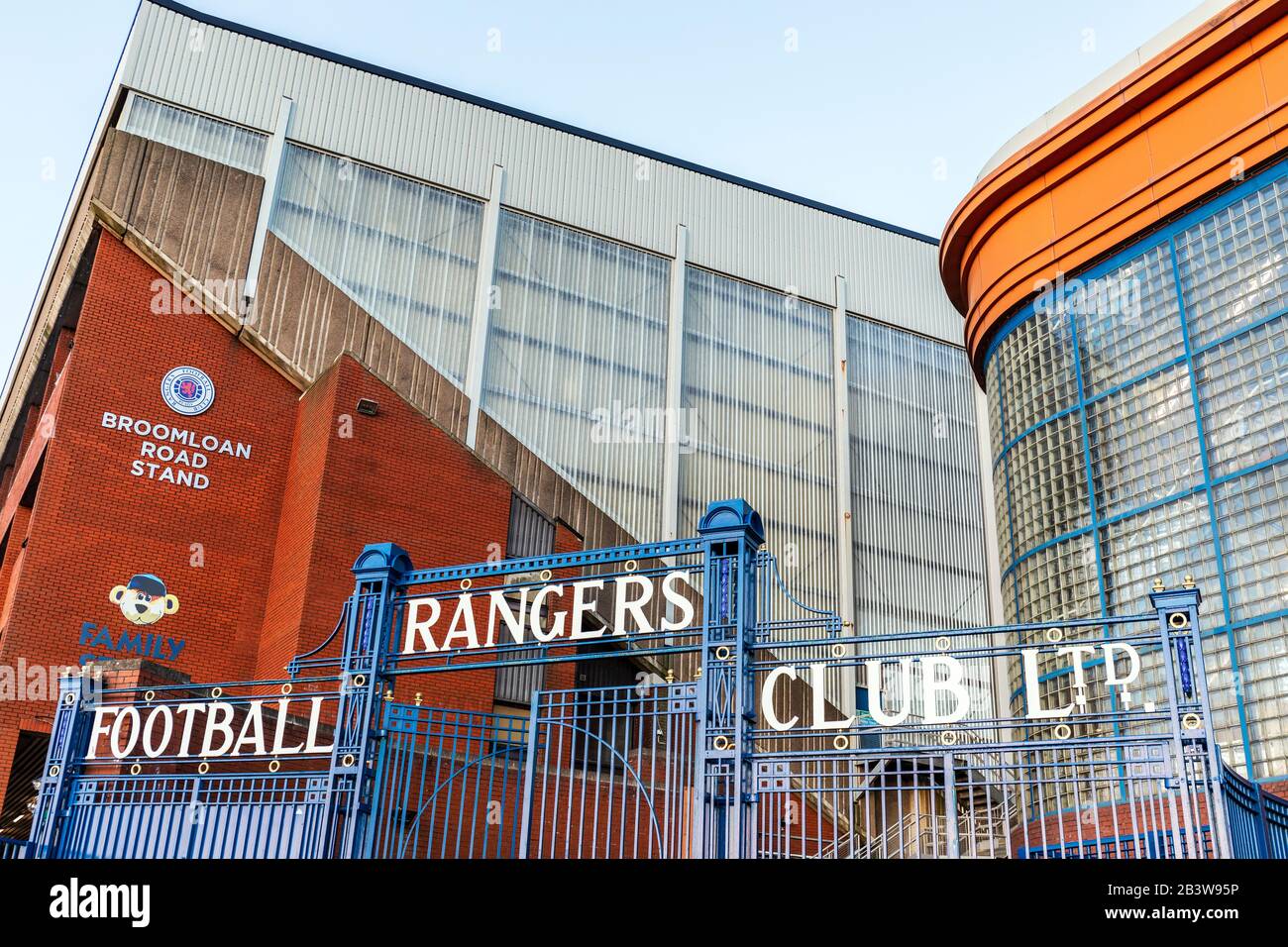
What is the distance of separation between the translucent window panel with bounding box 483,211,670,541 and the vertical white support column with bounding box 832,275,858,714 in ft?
21.5

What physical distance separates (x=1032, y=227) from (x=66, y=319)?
20.0 m

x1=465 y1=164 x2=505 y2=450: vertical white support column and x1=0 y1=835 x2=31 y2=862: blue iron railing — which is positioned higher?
x1=465 y1=164 x2=505 y2=450: vertical white support column

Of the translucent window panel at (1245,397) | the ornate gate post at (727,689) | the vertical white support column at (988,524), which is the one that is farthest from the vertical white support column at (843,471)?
the ornate gate post at (727,689)

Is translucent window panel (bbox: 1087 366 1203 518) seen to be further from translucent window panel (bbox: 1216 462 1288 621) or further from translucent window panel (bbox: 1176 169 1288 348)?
translucent window panel (bbox: 1176 169 1288 348)

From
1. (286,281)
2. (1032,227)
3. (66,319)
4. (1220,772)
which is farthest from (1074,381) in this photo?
(66,319)

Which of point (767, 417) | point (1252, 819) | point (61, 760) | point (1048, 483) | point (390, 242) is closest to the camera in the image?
point (1252, 819)

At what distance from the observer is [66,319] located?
26.2m

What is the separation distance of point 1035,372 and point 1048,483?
210 cm

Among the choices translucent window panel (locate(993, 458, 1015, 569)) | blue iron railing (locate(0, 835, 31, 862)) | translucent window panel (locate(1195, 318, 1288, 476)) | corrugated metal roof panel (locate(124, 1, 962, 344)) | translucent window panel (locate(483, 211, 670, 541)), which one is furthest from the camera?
translucent window panel (locate(483, 211, 670, 541))

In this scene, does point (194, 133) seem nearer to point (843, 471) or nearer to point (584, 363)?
point (584, 363)

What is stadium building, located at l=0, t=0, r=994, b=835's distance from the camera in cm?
2023

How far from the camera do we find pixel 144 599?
20766mm

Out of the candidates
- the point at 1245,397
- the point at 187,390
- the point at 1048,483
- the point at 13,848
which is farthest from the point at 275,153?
the point at 1245,397

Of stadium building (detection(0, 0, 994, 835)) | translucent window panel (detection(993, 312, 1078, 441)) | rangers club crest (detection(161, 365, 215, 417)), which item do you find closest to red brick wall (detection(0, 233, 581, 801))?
stadium building (detection(0, 0, 994, 835))
